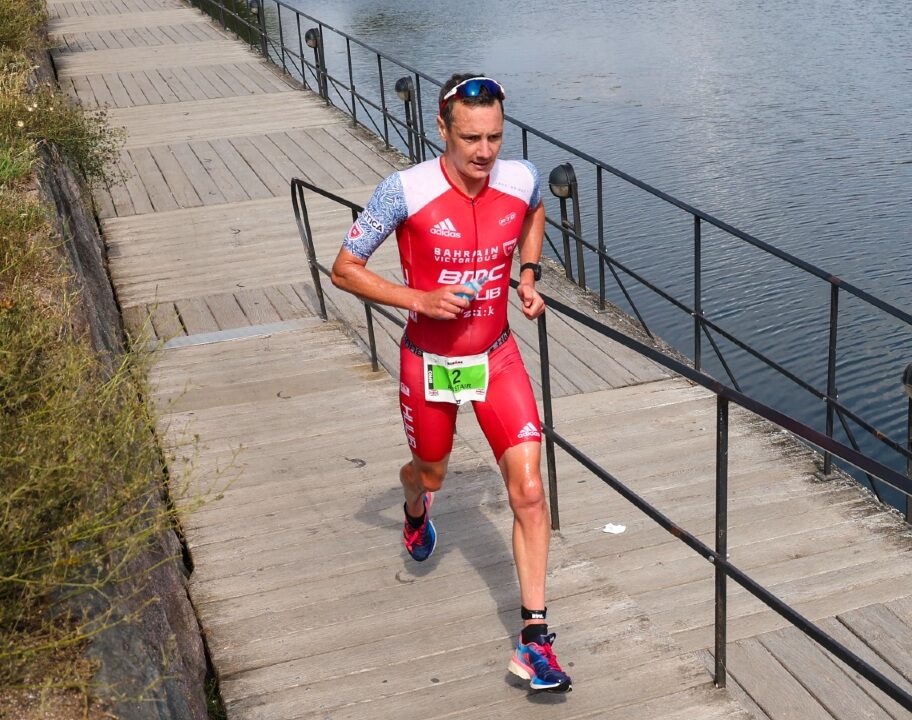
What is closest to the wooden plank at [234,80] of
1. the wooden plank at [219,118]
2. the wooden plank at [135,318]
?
the wooden plank at [219,118]

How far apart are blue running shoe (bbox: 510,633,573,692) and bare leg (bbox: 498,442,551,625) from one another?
14 cm

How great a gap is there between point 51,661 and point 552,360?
6301 mm

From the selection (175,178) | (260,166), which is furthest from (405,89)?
(175,178)

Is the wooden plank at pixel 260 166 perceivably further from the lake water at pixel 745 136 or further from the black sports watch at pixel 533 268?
the black sports watch at pixel 533 268

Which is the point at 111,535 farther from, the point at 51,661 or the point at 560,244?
the point at 560,244

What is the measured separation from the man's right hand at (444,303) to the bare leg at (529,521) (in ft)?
1.65

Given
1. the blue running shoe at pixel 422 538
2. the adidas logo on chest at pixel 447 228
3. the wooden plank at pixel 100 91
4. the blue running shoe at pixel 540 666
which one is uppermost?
the adidas logo on chest at pixel 447 228

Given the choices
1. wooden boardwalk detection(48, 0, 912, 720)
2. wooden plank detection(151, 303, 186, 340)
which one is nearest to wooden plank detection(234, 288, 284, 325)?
wooden boardwalk detection(48, 0, 912, 720)

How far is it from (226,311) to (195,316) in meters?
0.24

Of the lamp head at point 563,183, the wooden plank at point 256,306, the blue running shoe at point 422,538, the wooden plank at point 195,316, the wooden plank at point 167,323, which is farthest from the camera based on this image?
the lamp head at point 563,183

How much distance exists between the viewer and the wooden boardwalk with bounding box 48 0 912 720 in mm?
3938

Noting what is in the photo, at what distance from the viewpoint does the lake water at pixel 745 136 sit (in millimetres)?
13477

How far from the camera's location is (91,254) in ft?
29.6

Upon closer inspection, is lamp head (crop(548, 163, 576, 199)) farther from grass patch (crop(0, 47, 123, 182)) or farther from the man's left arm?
the man's left arm
